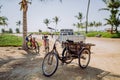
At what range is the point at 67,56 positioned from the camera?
8109mm

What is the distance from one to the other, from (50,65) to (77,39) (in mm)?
11840

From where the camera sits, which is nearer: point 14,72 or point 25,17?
point 14,72

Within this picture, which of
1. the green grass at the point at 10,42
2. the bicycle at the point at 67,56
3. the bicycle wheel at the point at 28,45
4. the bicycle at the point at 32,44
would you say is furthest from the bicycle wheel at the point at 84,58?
the green grass at the point at 10,42

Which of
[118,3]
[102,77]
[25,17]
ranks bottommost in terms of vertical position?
[102,77]

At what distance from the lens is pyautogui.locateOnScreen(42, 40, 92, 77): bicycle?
24.1 ft

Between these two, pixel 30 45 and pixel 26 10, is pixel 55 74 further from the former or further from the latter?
pixel 26 10

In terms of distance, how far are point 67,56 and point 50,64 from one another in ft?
3.01

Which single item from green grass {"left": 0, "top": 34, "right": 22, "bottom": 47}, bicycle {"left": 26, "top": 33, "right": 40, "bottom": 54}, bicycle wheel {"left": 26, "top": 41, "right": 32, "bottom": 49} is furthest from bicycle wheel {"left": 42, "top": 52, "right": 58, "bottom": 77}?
green grass {"left": 0, "top": 34, "right": 22, "bottom": 47}

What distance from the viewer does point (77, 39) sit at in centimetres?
1919

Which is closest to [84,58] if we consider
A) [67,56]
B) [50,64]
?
[67,56]

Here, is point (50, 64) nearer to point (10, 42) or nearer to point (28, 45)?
point (28, 45)

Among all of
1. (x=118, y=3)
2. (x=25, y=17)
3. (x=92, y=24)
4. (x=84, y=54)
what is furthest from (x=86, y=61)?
(x=92, y=24)

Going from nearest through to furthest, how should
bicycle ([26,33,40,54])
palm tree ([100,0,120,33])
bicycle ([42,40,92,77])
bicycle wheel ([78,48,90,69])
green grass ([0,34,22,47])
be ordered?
bicycle ([42,40,92,77]) → bicycle wheel ([78,48,90,69]) → bicycle ([26,33,40,54]) → green grass ([0,34,22,47]) → palm tree ([100,0,120,33])

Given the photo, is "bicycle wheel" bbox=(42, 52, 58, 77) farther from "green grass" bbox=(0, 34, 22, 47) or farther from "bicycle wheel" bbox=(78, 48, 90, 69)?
"green grass" bbox=(0, 34, 22, 47)
